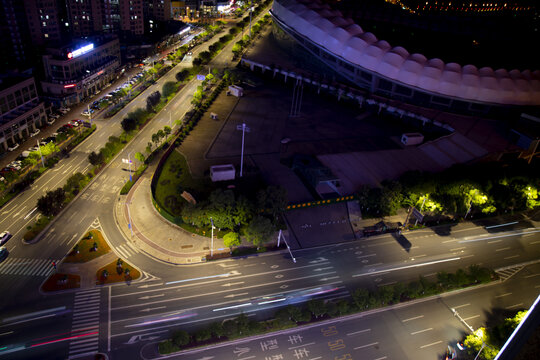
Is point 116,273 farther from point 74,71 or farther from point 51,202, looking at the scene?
point 74,71

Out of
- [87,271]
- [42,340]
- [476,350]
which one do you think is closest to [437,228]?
[476,350]

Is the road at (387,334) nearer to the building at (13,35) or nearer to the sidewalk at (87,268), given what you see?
the sidewalk at (87,268)

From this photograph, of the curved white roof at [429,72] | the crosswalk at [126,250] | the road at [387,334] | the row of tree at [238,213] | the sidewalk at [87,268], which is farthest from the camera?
the curved white roof at [429,72]

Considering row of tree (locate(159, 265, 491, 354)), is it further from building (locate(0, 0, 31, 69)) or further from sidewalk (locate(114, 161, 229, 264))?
building (locate(0, 0, 31, 69))

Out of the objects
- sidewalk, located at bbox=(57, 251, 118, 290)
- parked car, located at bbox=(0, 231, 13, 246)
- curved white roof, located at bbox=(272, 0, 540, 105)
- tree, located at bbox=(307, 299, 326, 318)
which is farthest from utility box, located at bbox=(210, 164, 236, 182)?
curved white roof, located at bbox=(272, 0, 540, 105)

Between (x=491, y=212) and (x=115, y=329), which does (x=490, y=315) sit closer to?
(x=491, y=212)

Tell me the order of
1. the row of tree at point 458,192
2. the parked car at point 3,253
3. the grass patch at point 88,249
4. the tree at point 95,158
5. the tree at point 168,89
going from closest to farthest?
1. the parked car at point 3,253
2. the grass patch at point 88,249
3. the row of tree at point 458,192
4. the tree at point 95,158
5. the tree at point 168,89

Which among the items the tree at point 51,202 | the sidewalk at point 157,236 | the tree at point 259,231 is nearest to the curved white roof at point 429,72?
the tree at point 259,231

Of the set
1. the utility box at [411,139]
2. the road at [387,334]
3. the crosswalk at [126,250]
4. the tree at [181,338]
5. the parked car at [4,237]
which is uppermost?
the utility box at [411,139]
